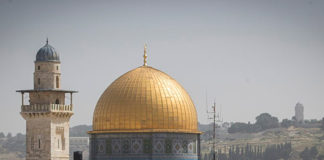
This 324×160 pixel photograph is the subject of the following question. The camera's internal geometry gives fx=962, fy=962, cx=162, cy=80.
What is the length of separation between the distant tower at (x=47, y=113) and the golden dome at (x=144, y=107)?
6424 millimetres

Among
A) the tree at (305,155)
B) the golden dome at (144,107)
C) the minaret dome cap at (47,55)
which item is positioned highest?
the minaret dome cap at (47,55)

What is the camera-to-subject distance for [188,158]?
217ft

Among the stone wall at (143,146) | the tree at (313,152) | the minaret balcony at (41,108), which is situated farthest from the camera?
the tree at (313,152)

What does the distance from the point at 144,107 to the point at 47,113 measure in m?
10.1

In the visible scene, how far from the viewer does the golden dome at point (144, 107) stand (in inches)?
2576

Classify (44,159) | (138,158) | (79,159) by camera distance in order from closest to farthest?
(79,159), (138,158), (44,159)

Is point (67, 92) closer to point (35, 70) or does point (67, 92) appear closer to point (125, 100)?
point (35, 70)

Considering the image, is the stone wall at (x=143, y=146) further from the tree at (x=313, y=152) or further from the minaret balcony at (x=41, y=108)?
the tree at (x=313, y=152)

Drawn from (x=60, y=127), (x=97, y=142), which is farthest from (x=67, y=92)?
(x=97, y=142)

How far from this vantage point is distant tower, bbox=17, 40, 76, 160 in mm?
72250

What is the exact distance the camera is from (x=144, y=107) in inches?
2584

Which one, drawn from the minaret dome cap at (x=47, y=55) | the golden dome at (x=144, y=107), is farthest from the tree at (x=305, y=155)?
the golden dome at (x=144, y=107)

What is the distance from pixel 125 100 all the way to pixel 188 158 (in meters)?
5.89

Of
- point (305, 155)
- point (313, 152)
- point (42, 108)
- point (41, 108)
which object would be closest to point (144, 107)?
point (42, 108)
